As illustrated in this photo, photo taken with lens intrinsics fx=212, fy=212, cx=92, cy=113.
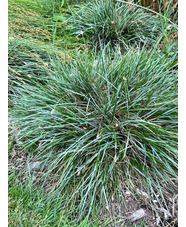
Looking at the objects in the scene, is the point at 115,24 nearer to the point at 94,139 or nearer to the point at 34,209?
the point at 94,139

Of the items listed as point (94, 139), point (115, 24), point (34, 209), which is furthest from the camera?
point (115, 24)

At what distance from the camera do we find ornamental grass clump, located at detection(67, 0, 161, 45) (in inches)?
106

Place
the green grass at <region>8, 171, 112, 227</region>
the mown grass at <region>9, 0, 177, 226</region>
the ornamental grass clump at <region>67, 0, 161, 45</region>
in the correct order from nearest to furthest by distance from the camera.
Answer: the green grass at <region>8, 171, 112, 227</region> < the mown grass at <region>9, 0, 177, 226</region> < the ornamental grass clump at <region>67, 0, 161, 45</region>

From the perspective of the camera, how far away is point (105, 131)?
163cm

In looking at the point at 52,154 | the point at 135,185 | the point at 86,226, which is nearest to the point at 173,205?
the point at 135,185

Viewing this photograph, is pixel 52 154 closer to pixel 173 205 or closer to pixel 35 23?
pixel 173 205

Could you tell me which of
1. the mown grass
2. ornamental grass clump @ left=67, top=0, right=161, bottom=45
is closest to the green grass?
the mown grass

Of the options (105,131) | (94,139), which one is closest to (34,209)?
(94,139)

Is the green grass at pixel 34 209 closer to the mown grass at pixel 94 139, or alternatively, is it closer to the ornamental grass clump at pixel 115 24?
the mown grass at pixel 94 139

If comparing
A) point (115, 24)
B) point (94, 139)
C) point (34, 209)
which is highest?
point (115, 24)

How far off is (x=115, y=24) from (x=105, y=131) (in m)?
1.65

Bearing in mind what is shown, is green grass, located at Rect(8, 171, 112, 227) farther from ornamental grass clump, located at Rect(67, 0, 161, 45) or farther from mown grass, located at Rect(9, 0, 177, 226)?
ornamental grass clump, located at Rect(67, 0, 161, 45)

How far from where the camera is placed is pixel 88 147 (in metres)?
1.60

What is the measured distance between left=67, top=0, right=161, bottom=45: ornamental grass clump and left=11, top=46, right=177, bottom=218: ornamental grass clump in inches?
36.8
